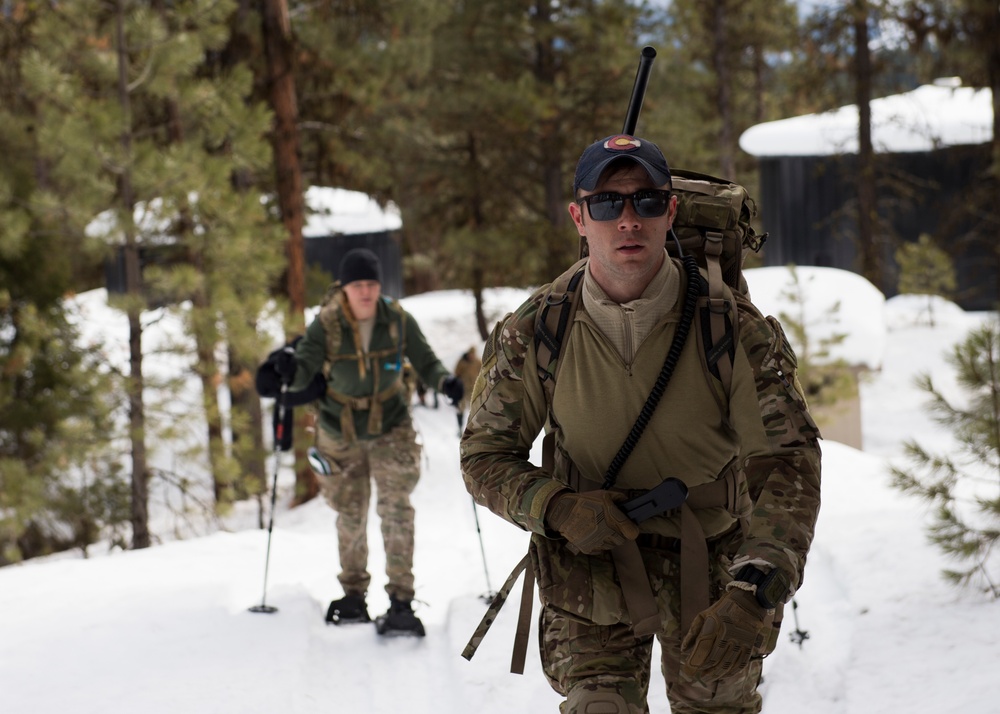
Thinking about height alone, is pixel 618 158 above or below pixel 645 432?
above

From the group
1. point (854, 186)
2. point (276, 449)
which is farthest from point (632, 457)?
point (854, 186)

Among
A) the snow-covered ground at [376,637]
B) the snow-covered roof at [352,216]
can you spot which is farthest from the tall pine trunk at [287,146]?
the snow-covered roof at [352,216]

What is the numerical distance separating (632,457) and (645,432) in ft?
0.29

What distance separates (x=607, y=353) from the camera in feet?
10.3

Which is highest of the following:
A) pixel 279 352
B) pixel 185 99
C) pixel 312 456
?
pixel 185 99

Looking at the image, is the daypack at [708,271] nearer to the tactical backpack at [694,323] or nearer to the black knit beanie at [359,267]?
the tactical backpack at [694,323]

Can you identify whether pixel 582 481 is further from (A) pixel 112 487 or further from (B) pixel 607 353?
(A) pixel 112 487

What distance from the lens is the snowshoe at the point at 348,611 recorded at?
7012 mm

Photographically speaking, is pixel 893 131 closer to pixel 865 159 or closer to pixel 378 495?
pixel 865 159

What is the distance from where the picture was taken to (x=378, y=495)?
694 cm

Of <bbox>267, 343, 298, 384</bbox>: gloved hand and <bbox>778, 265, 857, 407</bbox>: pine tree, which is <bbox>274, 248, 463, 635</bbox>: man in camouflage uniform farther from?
<bbox>778, 265, 857, 407</bbox>: pine tree

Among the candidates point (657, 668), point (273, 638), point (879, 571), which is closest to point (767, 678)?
point (657, 668)

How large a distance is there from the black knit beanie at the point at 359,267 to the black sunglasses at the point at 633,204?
379cm

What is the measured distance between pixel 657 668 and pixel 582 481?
3191 mm
